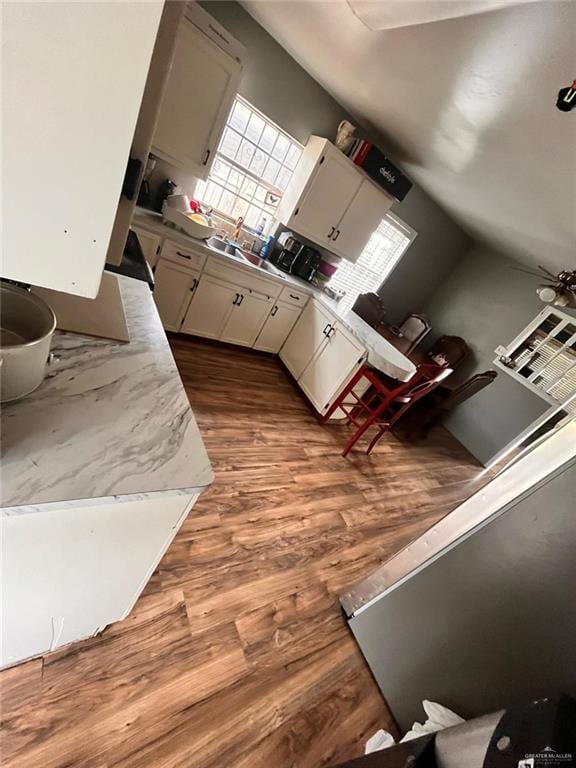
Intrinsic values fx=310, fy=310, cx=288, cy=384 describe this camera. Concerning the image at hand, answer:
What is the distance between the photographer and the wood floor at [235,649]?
1.00 metres

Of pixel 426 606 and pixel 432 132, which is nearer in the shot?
pixel 426 606

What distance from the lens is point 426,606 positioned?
1.34 metres

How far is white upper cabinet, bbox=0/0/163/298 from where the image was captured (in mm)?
387

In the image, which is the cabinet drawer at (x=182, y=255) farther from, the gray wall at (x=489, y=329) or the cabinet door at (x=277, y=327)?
the gray wall at (x=489, y=329)

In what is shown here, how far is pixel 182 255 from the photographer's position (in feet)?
8.04

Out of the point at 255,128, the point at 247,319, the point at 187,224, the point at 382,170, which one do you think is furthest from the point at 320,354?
the point at 255,128

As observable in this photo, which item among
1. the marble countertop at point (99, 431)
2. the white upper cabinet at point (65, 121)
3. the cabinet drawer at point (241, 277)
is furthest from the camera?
the cabinet drawer at point (241, 277)

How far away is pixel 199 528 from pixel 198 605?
35 centimetres

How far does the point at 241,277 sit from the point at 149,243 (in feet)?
2.55

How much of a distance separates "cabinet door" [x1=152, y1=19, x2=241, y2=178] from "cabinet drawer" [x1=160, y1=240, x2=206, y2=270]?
555mm

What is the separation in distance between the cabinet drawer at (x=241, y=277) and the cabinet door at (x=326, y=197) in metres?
0.62

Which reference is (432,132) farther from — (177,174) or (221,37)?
(177,174)

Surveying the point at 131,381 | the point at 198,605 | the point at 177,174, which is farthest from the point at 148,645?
the point at 177,174

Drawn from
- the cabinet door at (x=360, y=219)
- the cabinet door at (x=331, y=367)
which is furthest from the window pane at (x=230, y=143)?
the cabinet door at (x=331, y=367)
